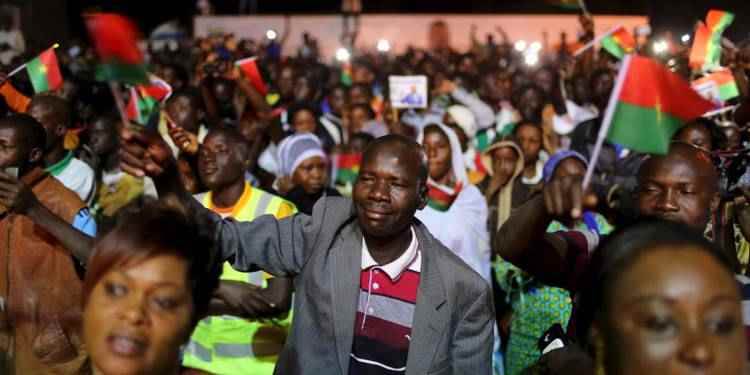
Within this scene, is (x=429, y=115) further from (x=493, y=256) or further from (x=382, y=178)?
(x=382, y=178)

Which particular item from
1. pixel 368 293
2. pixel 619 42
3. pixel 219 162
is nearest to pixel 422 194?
pixel 368 293

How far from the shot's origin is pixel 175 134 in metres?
4.12

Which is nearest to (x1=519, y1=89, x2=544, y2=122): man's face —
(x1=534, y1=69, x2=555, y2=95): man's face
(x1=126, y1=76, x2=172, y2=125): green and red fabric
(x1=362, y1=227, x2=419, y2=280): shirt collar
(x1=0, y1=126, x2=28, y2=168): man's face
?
(x1=534, y1=69, x2=555, y2=95): man's face

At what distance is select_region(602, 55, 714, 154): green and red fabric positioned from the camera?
9.08 feet

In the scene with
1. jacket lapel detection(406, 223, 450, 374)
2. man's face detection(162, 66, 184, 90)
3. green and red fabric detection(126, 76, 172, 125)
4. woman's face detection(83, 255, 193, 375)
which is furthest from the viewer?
man's face detection(162, 66, 184, 90)

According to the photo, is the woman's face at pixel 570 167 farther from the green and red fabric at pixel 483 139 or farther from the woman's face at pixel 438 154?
the green and red fabric at pixel 483 139

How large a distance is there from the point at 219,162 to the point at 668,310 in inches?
129

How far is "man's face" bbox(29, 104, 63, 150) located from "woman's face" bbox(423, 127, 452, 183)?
227cm

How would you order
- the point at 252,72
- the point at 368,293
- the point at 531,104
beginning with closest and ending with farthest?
the point at 368,293 → the point at 252,72 → the point at 531,104

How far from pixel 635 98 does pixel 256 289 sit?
85.8 inches

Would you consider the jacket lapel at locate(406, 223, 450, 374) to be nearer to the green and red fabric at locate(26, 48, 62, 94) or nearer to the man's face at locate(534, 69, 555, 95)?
the green and red fabric at locate(26, 48, 62, 94)

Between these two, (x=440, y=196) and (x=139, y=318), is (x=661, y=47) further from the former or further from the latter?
(x=139, y=318)

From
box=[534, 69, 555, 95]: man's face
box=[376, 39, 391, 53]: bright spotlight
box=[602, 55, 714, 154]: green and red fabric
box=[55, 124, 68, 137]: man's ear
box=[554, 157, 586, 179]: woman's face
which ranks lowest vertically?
box=[376, 39, 391, 53]: bright spotlight

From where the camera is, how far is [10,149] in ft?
15.8
